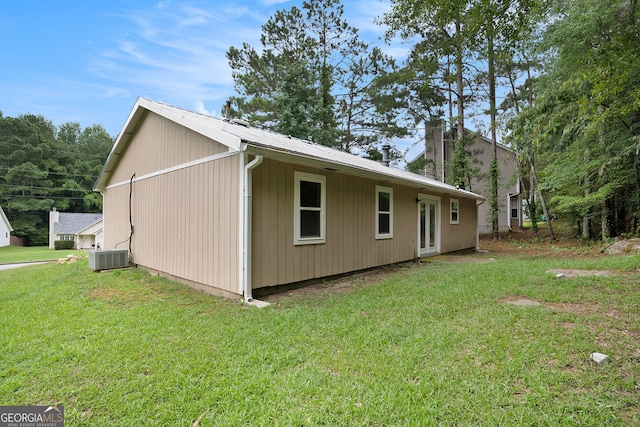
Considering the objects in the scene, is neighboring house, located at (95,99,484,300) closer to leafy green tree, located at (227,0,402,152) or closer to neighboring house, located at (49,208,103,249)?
leafy green tree, located at (227,0,402,152)

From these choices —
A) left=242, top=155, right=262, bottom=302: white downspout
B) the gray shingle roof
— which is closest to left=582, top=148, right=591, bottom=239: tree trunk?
left=242, top=155, right=262, bottom=302: white downspout

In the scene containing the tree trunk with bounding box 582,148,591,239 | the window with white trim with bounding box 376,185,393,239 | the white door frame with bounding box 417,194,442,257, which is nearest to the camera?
the window with white trim with bounding box 376,185,393,239

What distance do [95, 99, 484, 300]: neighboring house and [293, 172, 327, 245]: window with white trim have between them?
19 millimetres

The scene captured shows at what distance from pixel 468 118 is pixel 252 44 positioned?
1233 cm

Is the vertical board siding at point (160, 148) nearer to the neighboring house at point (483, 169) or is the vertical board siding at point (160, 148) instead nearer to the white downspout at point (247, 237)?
the white downspout at point (247, 237)

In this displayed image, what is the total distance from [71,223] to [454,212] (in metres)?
36.2

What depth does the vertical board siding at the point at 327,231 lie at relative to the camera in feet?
16.5

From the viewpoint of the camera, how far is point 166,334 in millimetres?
3408

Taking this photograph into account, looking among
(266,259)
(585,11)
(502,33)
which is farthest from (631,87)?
(266,259)

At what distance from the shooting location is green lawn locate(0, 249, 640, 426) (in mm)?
1988

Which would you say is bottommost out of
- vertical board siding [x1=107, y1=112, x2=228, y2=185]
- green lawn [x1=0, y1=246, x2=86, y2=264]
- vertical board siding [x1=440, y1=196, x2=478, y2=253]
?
green lawn [x1=0, y1=246, x2=86, y2=264]

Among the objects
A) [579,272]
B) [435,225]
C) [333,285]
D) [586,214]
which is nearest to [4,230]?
[333,285]

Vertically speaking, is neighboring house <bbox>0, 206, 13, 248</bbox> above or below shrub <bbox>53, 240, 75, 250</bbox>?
above

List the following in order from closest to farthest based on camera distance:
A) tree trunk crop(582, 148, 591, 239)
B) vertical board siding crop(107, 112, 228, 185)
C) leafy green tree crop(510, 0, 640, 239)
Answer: vertical board siding crop(107, 112, 228, 185) → leafy green tree crop(510, 0, 640, 239) → tree trunk crop(582, 148, 591, 239)
